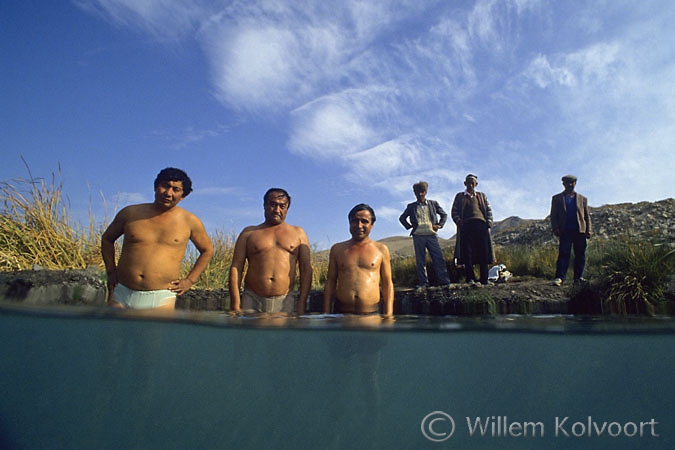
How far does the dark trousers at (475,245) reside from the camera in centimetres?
853

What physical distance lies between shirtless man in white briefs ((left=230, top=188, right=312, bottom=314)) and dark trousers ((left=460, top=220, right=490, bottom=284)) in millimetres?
4425

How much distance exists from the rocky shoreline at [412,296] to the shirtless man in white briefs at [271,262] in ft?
11.0

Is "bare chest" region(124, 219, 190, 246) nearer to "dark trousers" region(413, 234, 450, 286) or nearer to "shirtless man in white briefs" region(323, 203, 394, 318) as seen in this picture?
"shirtless man in white briefs" region(323, 203, 394, 318)

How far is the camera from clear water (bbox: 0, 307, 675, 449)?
6.56m

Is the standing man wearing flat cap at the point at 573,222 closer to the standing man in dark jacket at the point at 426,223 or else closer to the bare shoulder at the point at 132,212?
the standing man in dark jacket at the point at 426,223

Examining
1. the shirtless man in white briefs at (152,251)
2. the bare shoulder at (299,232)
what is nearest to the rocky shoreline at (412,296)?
the shirtless man in white briefs at (152,251)

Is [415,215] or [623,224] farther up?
[623,224]

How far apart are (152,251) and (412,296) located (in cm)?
599

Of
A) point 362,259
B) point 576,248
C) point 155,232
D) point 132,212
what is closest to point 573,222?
point 576,248

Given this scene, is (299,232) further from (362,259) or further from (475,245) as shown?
(475,245)

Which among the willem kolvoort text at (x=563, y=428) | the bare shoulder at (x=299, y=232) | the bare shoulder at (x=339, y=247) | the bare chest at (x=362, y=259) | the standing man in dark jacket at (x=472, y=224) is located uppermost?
the standing man in dark jacket at (x=472, y=224)

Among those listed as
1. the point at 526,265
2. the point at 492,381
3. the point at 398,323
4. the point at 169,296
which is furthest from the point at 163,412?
the point at 526,265

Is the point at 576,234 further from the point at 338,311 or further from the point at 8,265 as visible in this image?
the point at 8,265

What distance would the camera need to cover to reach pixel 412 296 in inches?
365
